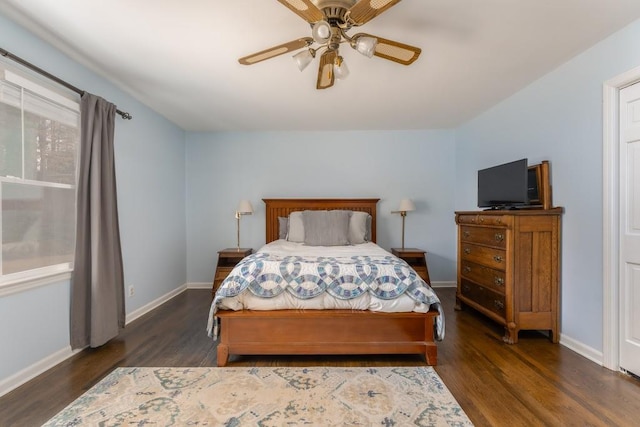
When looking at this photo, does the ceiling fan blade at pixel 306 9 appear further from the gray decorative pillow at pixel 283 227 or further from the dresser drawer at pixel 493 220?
the gray decorative pillow at pixel 283 227

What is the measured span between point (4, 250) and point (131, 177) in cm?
142

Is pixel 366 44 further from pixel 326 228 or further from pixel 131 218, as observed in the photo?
pixel 131 218

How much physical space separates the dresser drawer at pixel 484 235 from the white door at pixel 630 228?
76cm

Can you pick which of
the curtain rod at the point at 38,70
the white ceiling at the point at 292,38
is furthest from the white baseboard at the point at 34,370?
the white ceiling at the point at 292,38

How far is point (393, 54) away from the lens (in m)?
1.89

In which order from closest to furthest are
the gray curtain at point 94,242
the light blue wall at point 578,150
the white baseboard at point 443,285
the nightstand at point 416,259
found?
1. the light blue wall at point 578,150
2. the gray curtain at point 94,242
3. the nightstand at point 416,259
4. the white baseboard at point 443,285

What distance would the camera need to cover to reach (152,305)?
3.50 metres

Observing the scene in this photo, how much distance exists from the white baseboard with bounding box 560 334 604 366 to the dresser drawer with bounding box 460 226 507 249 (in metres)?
0.87

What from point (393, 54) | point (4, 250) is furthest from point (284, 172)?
point (4, 250)

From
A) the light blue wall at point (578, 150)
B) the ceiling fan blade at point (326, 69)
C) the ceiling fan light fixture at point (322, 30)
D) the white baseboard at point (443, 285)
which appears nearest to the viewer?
the ceiling fan light fixture at point (322, 30)

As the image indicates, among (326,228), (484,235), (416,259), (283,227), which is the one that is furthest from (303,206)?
(484,235)

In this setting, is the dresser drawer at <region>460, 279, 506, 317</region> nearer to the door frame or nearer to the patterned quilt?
the door frame

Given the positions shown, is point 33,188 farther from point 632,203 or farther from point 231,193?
point 632,203

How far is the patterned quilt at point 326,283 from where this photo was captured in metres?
2.23
